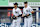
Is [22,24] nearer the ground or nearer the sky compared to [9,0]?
nearer the ground

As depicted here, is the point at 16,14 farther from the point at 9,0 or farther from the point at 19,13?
the point at 9,0

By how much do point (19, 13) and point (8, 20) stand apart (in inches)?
17.7

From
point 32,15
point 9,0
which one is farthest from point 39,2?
point 32,15

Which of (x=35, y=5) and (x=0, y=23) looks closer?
(x=0, y=23)

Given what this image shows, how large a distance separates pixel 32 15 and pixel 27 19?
0.73ft

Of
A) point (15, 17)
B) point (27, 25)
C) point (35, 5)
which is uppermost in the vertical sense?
point (35, 5)

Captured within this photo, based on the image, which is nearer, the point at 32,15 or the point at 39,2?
the point at 32,15

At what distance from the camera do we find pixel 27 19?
4305 millimetres

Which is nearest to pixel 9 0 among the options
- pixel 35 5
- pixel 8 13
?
pixel 35 5

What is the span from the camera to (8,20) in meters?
4.51

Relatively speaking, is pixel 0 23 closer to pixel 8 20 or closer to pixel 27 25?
pixel 8 20

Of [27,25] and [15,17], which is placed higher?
[15,17]

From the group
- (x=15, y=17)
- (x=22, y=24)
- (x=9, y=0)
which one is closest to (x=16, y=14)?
(x=15, y=17)

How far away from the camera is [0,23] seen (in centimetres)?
455
